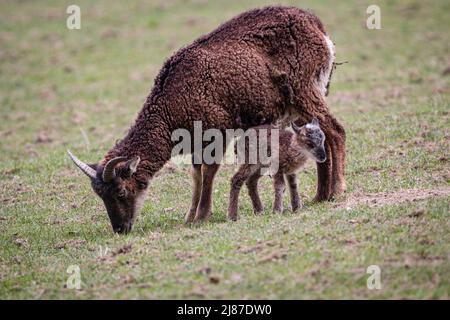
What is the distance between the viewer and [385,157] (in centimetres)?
1213

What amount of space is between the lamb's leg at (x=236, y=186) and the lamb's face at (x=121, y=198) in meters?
1.18

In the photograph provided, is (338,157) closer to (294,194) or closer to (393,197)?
(294,194)

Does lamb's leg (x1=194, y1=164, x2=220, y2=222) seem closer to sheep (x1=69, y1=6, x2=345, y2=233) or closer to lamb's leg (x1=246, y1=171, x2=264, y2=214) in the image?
sheep (x1=69, y1=6, x2=345, y2=233)

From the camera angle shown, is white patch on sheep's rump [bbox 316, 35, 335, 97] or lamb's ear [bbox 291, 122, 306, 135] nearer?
lamb's ear [bbox 291, 122, 306, 135]

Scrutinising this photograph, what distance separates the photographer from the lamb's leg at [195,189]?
10789mm

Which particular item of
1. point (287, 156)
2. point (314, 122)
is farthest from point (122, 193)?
point (314, 122)

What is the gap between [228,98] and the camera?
10328 millimetres

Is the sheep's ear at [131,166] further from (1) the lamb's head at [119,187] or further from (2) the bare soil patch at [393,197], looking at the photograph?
(2) the bare soil patch at [393,197]

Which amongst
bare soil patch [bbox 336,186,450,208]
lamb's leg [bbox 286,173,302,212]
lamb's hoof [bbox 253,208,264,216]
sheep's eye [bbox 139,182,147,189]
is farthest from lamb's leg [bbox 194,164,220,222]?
bare soil patch [bbox 336,186,450,208]

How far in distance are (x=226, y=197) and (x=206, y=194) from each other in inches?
45.2

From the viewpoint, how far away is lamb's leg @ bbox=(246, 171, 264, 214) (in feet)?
34.4

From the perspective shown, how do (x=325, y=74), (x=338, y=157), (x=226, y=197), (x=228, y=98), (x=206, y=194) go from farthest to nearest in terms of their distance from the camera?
(x=226, y=197)
(x=325, y=74)
(x=338, y=157)
(x=206, y=194)
(x=228, y=98)

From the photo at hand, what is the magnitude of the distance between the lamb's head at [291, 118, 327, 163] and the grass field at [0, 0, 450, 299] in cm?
67
